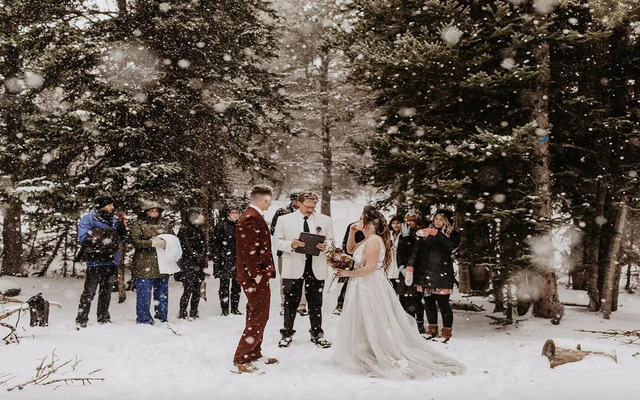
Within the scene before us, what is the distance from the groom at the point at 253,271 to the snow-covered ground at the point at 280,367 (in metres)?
0.29

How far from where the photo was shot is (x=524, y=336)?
25.0ft

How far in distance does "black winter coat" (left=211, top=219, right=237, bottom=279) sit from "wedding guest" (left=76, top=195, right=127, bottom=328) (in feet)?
6.45

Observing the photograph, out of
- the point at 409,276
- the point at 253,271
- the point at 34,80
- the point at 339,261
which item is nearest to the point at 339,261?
the point at 339,261

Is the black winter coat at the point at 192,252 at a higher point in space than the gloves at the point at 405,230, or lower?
lower

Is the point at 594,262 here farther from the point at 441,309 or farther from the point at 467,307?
the point at 441,309

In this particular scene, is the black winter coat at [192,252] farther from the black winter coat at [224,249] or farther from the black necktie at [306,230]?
the black necktie at [306,230]

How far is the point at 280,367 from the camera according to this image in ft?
18.7

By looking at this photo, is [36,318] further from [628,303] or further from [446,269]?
[628,303]

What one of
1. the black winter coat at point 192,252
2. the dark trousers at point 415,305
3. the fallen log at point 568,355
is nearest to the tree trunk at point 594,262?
the dark trousers at point 415,305

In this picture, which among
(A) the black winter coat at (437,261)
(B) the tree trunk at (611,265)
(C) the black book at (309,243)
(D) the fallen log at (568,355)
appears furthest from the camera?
(B) the tree trunk at (611,265)

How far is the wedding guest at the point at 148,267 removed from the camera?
8.01 metres

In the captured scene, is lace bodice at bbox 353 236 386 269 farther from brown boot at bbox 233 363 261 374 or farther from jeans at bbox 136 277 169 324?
jeans at bbox 136 277 169 324

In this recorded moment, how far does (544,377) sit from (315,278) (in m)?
3.23

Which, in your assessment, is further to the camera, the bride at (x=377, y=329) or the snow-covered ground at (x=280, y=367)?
the bride at (x=377, y=329)
